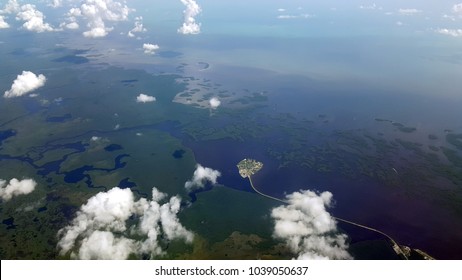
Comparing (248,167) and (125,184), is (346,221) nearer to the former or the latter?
(248,167)

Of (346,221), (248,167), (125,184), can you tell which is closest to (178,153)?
(125,184)

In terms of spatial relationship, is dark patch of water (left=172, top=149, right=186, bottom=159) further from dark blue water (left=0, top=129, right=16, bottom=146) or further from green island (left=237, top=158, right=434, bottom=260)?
dark blue water (left=0, top=129, right=16, bottom=146)

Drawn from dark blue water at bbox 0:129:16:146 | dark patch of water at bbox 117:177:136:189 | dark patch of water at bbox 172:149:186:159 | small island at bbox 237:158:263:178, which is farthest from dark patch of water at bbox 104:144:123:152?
small island at bbox 237:158:263:178

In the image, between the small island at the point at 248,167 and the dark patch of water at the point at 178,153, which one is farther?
the dark patch of water at the point at 178,153

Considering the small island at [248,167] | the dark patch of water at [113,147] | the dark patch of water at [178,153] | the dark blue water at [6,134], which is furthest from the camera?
the dark blue water at [6,134]

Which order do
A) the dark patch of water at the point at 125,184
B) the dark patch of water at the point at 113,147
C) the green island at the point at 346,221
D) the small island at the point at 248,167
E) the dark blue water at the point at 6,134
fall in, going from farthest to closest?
the dark blue water at the point at 6,134, the dark patch of water at the point at 113,147, the small island at the point at 248,167, the dark patch of water at the point at 125,184, the green island at the point at 346,221

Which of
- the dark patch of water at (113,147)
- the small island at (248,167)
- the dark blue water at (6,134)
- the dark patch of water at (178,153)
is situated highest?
the small island at (248,167)

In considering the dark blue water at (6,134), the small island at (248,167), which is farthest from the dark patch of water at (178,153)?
the dark blue water at (6,134)

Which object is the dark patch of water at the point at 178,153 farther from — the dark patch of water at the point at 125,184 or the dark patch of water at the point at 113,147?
the dark patch of water at the point at 125,184

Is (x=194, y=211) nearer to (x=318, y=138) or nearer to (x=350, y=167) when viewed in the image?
(x=350, y=167)
